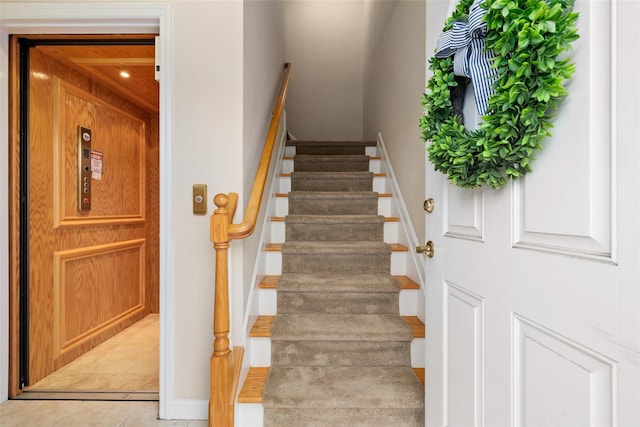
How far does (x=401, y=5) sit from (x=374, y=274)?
1.98 meters

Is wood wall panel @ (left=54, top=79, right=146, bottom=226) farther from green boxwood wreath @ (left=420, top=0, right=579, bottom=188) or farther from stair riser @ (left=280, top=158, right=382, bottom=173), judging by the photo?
green boxwood wreath @ (left=420, top=0, right=579, bottom=188)

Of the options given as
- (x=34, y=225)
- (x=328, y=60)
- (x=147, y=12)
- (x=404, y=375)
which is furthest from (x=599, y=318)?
(x=328, y=60)

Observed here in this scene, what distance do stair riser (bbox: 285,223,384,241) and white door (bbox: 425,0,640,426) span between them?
4.61 feet

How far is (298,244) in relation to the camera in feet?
7.25

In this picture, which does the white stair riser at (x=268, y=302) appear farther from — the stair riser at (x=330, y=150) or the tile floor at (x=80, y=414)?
the stair riser at (x=330, y=150)

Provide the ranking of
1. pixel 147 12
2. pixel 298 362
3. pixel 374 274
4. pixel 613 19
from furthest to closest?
1. pixel 374 274
2. pixel 298 362
3. pixel 147 12
4. pixel 613 19

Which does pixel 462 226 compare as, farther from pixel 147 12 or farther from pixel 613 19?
pixel 147 12

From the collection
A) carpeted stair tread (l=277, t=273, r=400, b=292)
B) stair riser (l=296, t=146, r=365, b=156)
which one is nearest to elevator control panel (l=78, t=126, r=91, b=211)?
carpeted stair tread (l=277, t=273, r=400, b=292)

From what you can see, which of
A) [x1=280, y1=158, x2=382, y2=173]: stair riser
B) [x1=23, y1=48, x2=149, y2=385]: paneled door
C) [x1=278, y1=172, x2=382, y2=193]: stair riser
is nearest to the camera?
[x1=23, y1=48, x2=149, y2=385]: paneled door

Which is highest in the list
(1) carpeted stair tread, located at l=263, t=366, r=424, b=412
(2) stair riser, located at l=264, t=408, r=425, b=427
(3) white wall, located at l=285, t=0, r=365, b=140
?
(3) white wall, located at l=285, t=0, r=365, b=140

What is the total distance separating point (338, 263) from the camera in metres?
2.19

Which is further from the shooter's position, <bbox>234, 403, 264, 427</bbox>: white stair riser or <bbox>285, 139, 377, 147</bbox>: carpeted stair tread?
<bbox>285, 139, 377, 147</bbox>: carpeted stair tread

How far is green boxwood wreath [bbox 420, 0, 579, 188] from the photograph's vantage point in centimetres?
62

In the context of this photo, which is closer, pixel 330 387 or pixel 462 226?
pixel 462 226
